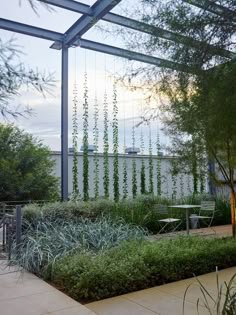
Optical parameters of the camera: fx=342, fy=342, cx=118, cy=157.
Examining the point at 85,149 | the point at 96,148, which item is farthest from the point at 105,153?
the point at 85,149

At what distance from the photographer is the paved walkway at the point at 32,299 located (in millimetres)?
3047

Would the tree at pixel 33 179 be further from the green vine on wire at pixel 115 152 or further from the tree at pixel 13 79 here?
the tree at pixel 13 79

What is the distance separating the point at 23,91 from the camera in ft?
4.50

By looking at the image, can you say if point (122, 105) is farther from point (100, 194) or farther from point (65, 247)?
point (65, 247)

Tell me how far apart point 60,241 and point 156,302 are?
6.17 feet

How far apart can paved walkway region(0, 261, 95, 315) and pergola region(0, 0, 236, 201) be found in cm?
239

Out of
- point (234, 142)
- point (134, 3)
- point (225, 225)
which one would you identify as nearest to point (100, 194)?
point (225, 225)

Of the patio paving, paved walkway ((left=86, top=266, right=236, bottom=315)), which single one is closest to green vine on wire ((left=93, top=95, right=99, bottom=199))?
the patio paving

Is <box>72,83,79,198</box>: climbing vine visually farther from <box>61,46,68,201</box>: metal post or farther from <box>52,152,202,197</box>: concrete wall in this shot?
<box>61,46,68,201</box>: metal post

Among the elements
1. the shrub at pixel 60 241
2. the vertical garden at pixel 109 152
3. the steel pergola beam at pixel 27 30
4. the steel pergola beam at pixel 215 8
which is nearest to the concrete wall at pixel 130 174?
the vertical garden at pixel 109 152

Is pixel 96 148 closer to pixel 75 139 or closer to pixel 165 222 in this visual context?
pixel 75 139

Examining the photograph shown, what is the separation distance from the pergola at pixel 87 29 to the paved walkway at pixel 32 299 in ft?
7.86

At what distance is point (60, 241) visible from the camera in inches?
186

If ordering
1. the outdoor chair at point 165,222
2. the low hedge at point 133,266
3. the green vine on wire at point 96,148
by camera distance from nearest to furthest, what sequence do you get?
the low hedge at point 133,266 → the outdoor chair at point 165,222 → the green vine on wire at point 96,148
